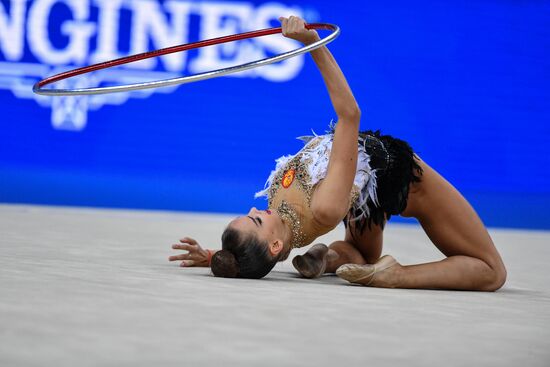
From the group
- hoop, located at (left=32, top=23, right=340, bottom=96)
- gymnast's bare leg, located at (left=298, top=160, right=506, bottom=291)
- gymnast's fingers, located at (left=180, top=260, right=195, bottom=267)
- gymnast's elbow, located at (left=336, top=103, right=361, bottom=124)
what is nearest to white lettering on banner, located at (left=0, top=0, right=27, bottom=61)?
hoop, located at (left=32, top=23, right=340, bottom=96)

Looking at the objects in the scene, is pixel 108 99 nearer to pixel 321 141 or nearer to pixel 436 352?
pixel 321 141

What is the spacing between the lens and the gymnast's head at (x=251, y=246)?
232 centimetres

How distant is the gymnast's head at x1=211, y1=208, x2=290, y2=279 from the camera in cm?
232

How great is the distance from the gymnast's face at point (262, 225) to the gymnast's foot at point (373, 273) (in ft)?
0.69

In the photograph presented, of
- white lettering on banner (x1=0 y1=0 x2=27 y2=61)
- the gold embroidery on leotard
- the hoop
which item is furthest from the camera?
white lettering on banner (x1=0 y1=0 x2=27 y2=61)

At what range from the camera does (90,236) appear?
12.3 ft

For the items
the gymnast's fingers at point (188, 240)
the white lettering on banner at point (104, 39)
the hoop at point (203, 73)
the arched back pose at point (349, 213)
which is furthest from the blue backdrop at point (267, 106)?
the gymnast's fingers at point (188, 240)

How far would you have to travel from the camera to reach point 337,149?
238cm

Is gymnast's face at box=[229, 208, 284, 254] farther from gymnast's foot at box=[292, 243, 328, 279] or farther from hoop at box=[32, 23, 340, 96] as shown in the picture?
hoop at box=[32, 23, 340, 96]

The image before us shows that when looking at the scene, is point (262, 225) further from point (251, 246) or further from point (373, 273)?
point (373, 273)

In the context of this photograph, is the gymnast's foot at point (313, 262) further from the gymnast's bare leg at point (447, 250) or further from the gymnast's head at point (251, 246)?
the gymnast's head at point (251, 246)

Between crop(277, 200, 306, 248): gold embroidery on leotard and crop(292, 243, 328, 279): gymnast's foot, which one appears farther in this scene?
crop(292, 243, 328, 279): gymnast's foot

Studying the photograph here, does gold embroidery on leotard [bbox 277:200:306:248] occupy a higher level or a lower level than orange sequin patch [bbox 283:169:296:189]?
lower

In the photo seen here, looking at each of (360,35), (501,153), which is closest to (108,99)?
(360,35)
